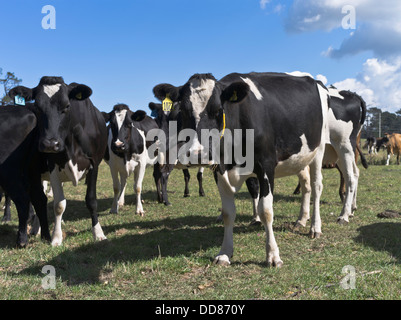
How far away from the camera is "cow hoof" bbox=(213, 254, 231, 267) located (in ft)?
15.6

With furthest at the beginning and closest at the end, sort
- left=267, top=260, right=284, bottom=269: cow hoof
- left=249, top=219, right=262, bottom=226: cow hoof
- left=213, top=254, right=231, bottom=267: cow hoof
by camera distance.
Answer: left=249, top=219, right=262, bottom=226: cow hoof < left=213, top=254, right=231, bottom=267: cow hoof < left=267, top=260, right=284, bottom=269: cow hoof

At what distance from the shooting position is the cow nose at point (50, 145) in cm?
499

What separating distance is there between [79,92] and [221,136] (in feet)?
8.94

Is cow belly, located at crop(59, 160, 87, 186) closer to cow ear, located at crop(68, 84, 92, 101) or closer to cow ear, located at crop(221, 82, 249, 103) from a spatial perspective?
cow ear, located at crop(68, 84, 92, 101)

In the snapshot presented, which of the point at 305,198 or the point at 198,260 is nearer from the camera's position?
the point at 198,260

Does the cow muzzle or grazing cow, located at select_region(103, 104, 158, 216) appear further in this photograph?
grazing cow, located at select_region(103, 104, 158, 216)

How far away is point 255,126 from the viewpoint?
470 cm

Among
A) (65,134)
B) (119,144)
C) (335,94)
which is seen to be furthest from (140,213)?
(335,94)

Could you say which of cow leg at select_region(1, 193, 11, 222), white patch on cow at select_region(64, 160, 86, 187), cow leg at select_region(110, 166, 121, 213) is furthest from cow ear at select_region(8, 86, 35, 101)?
cow leg at select_region(110, 166, 121, 213)

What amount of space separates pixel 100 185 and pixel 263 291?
11674 mm

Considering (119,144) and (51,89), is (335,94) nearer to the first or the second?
(119,144)
